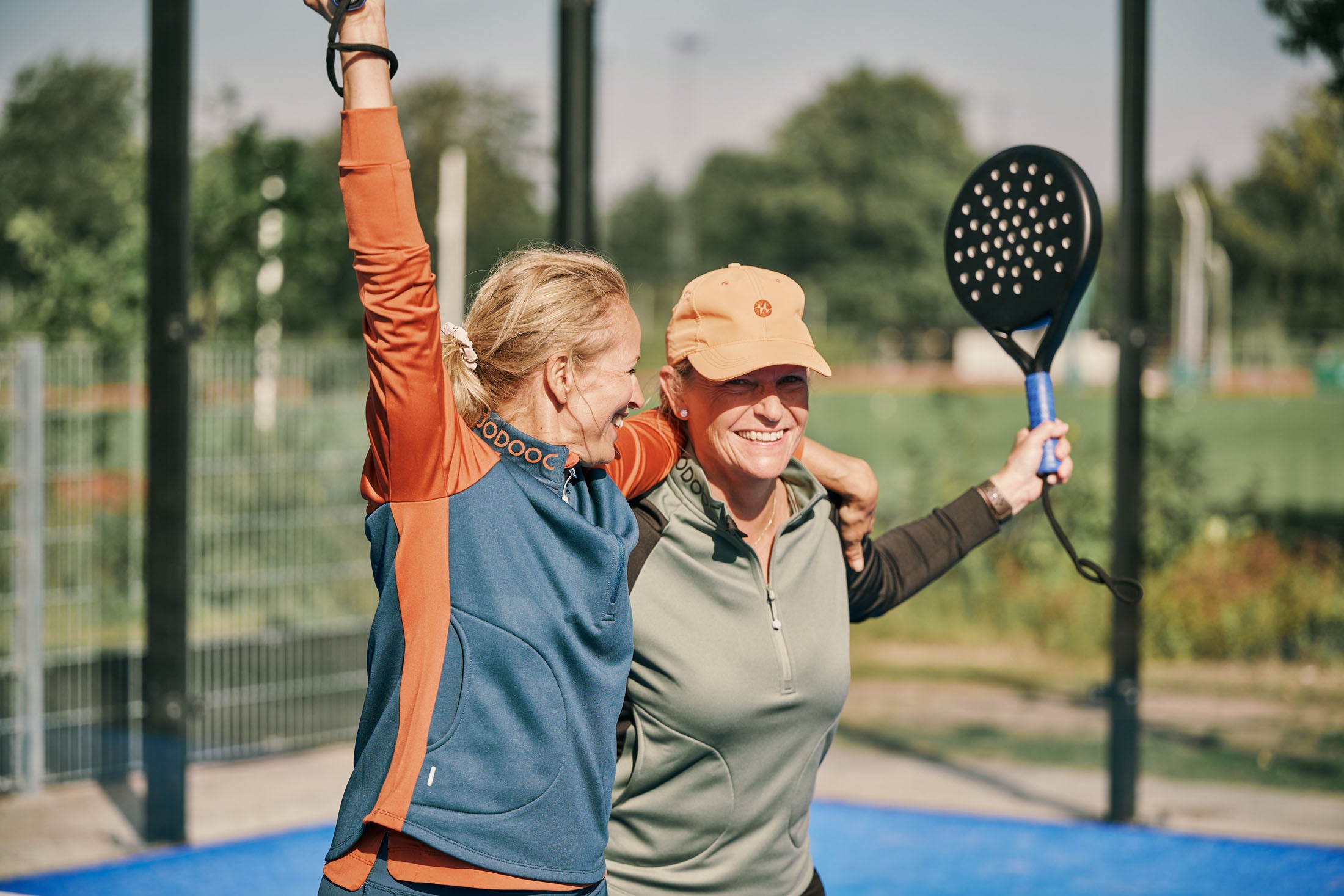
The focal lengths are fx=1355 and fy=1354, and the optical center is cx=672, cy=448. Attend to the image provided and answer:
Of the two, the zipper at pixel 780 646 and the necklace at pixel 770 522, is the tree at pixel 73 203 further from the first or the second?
the zipper at pixel 780 646

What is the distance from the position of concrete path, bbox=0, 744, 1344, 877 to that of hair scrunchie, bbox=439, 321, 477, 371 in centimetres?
369

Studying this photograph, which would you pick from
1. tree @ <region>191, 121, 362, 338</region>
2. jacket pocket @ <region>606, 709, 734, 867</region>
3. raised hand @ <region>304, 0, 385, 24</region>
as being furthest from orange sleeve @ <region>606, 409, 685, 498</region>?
tree @ <region>191, 121, 362, 338</region>

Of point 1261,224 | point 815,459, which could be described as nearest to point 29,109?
point 815,459

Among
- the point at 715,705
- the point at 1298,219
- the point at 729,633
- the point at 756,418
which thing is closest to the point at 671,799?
the point at 715,705

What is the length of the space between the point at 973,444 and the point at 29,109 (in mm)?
6760

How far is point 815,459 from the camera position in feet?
8.46

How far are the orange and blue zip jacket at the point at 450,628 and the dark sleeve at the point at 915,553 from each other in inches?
33.2

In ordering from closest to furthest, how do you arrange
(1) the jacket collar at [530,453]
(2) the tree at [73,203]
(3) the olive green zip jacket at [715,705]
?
(1) the jacket collar at [530,453] → (3) the olive green zip jacket at [715,705] → (2) the tree at [73,203]

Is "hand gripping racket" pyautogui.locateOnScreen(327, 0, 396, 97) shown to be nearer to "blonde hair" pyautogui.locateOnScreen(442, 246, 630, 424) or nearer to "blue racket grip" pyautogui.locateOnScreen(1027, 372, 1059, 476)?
"blonde hair" pyautogui.locateOnScreen(442, 246, 630, 424)

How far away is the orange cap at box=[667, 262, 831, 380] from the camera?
87.4 inches

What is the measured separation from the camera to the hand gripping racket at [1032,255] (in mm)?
2486

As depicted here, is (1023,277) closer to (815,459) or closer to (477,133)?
(815,459)

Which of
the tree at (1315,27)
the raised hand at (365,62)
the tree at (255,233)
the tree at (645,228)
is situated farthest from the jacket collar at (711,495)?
the tree at (645,228)

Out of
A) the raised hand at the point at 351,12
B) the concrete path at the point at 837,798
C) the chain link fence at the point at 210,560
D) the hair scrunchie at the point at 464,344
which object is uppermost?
the raised hand at the point at 351,12
